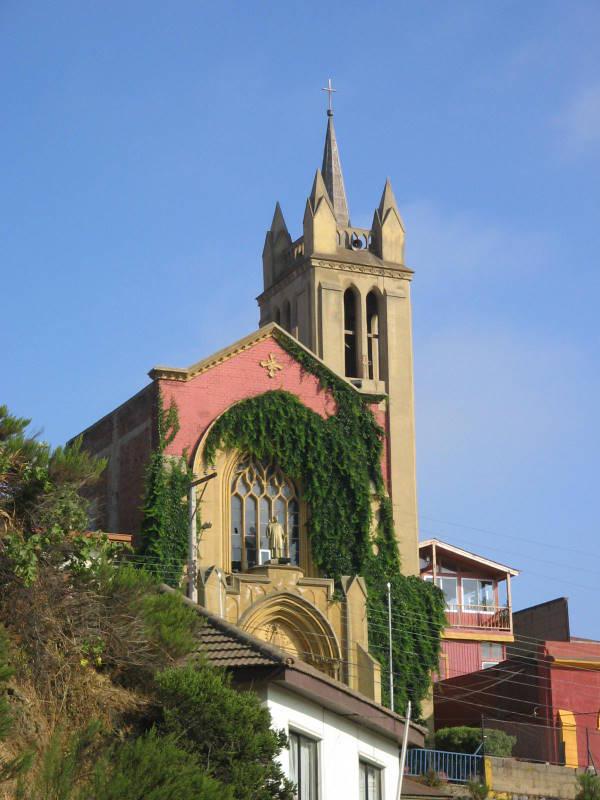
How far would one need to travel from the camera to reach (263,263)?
2368 inches

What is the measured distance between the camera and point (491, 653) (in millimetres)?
57781

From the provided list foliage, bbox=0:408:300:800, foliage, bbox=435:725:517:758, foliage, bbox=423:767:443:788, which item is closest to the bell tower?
foliage, bbox=435:725:517:758

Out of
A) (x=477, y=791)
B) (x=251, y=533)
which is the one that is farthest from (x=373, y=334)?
(x=477, y=791)

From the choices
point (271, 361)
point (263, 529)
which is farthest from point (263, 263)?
point (263, 529)

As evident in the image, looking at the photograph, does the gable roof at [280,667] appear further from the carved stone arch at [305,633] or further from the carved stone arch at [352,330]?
the carved stone arch at [352,330]

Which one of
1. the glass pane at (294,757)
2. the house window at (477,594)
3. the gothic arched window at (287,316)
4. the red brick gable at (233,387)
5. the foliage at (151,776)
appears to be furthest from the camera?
the house window at (477,594)

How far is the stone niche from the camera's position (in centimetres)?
3991

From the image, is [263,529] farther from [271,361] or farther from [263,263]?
[263,263]

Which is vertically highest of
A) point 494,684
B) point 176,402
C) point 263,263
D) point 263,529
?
point 263,263

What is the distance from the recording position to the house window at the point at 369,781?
2034 centimetres

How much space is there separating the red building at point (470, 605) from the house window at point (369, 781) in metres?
35.2

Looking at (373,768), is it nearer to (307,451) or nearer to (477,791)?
(477,791)

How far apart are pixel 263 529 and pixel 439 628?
6795mm

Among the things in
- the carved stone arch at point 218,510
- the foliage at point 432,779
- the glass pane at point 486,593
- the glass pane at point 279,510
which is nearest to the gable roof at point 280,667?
the foliage at point 432,779
